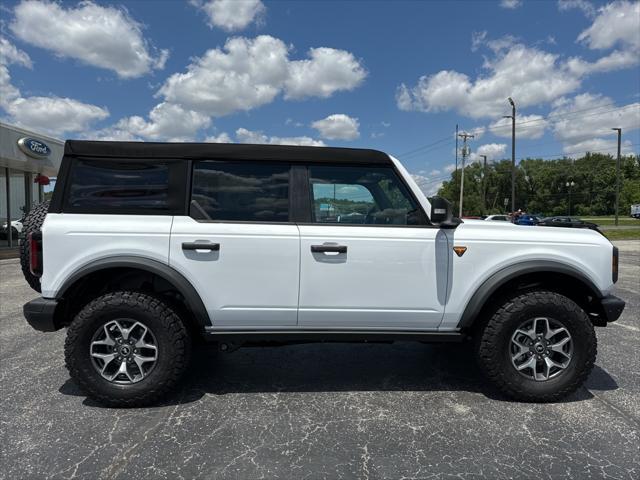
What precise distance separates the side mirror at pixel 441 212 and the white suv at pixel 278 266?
0.01 metres

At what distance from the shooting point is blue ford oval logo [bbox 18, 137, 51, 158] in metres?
15.2

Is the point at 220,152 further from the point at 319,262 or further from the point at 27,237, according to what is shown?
the point at 27,237

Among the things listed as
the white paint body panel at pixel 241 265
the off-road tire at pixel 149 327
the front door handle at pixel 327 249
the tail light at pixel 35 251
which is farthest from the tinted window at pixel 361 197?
the tail light at pixel 35 251

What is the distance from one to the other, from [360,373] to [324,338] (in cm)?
87

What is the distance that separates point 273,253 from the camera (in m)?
3.05

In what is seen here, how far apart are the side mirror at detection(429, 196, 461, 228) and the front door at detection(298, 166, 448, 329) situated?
0.11 meters

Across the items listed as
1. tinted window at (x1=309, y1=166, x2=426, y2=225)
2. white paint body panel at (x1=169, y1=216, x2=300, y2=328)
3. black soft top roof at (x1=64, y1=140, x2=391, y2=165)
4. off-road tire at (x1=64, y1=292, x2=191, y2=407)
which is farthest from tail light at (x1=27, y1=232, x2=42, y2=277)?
tinted window at (x1=309, y1=166, x2=426, y2=225)

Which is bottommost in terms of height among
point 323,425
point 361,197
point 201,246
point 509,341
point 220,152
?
point 323,425

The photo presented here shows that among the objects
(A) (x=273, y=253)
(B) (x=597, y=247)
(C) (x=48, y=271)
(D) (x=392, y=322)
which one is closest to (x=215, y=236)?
(A) (x=273, y=253)

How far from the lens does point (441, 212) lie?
300 cm

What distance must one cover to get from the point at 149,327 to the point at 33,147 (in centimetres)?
1592

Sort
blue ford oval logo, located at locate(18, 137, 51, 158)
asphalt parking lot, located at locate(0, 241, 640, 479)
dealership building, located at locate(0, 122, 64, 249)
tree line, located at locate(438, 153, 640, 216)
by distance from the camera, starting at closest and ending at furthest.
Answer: asphalt parking lot, located at locate(0, 241, 640, 479) < dealership building, located at locate(0, 122, 64, 249) < blue ford oval logo, located at locate(18, 137, 51, 158) < tree line, located at locate(438, 153, 640, 216)

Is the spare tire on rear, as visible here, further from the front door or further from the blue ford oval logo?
the blue ford oval logo

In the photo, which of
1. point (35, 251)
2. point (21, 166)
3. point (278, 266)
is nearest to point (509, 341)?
point (278, 266)
